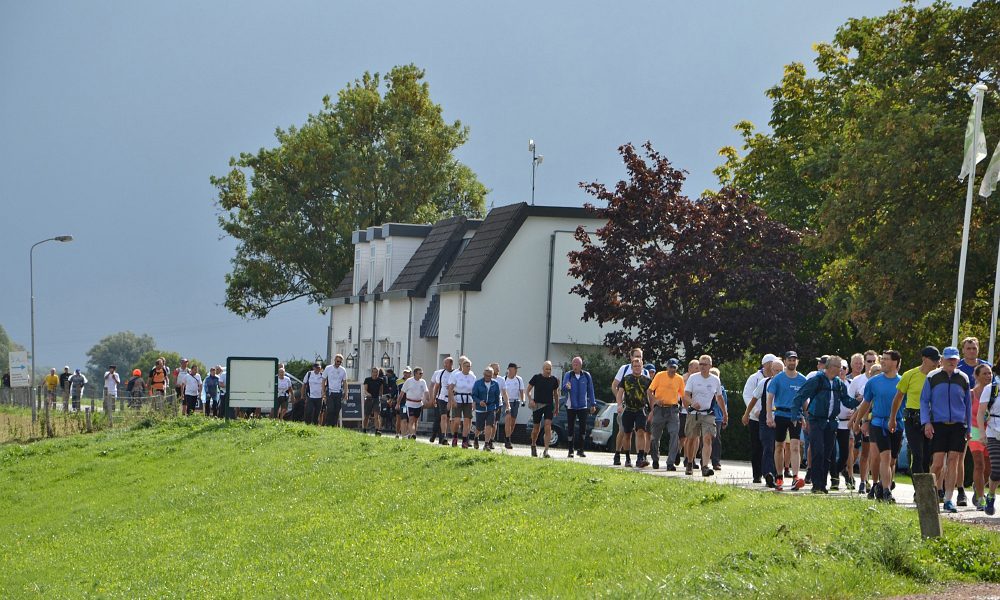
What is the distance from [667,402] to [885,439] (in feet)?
19.4

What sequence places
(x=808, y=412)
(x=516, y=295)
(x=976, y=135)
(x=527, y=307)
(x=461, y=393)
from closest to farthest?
(x=808, y=412)
(x=976, y=135)
(x=461, y=393)
(x=516, y=295)
(x=527, y=307)

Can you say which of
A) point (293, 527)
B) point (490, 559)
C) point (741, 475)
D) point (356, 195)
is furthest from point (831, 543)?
point (356, 195)

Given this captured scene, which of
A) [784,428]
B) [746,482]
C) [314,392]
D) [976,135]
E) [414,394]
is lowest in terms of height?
[746,482]

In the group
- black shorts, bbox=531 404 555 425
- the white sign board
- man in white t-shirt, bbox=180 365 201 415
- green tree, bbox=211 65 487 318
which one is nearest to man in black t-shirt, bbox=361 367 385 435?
black shorts, bbox=531 404 555 425

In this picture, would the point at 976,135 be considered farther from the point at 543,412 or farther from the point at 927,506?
the point at 927,506

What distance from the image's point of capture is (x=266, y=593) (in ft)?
53.9

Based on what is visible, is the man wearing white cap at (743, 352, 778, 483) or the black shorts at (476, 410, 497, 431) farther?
the black shorts at (476, 410, 497, 431)

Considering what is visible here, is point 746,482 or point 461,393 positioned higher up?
point 461,393

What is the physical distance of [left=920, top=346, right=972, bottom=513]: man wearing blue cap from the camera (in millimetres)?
17000

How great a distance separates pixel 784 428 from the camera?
20.6 meters

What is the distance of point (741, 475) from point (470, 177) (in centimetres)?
5441

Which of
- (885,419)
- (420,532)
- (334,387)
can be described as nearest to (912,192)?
(334,387)

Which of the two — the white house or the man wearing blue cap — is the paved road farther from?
the white house

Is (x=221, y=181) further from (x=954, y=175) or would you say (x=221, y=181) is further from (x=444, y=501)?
(x=444, y=501)
